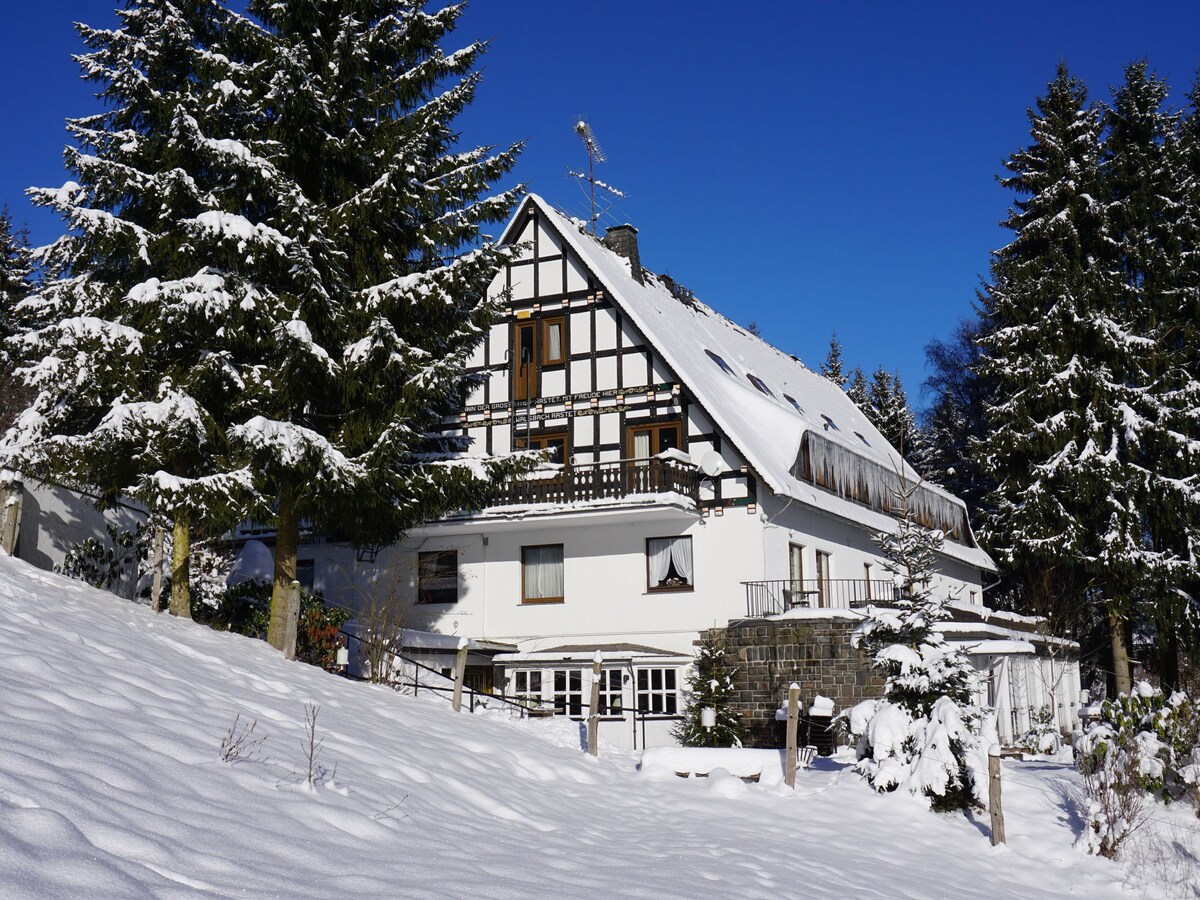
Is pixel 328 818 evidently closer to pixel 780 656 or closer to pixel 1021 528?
pixel 780 656

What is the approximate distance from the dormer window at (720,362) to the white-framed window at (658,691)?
8992 millimetres

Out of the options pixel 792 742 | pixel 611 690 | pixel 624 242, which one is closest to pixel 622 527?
pixel 611 690

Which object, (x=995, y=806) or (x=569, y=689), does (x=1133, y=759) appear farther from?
(x=569, y=689)

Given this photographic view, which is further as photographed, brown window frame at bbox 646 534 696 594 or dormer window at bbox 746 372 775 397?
dormer window at bbox 746 372 775 397

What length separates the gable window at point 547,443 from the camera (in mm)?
28312

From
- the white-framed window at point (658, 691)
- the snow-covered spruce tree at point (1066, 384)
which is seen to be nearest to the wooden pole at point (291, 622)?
the white-framed window at point (658, 691)

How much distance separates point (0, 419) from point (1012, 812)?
27.8m

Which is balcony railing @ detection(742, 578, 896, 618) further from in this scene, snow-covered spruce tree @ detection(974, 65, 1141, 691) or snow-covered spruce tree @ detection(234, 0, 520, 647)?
snow-covered spruce tree @ detection(234, 0, 520, 647)

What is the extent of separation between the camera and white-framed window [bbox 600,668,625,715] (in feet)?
83.3

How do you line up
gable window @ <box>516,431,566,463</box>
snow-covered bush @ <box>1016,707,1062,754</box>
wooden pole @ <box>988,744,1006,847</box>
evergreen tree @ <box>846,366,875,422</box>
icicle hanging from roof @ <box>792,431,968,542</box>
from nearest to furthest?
wooden pole @ <box>988,744,1006,847</box>
snow-covered bush @ <box>1016,707,1062,754</box>
gable window @ <box>516,431,566,463</box>
icicle hanging from roof @ <box>792,431,968,542</box>
evergreen tree @ <box>846,366,875,422</box>

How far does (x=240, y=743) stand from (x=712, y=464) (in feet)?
58.6

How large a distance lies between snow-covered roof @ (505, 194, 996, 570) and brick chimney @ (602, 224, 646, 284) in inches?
12.4

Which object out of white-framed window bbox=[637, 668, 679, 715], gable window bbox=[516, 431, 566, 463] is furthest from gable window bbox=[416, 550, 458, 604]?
white-framed window bbox=[637, 668, 679, 715]

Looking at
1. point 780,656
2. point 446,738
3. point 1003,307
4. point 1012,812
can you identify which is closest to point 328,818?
point 446,738
